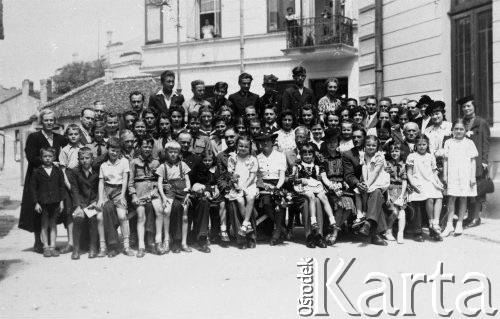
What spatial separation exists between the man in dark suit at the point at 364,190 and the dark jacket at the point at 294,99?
1.63 meters

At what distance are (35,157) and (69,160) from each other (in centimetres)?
45

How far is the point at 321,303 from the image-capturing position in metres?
5.17

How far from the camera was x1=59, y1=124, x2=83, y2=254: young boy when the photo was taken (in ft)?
25.6

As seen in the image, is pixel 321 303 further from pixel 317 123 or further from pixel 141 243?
pixel 317 123

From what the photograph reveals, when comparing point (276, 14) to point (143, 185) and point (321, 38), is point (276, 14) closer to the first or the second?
point (321, 38)

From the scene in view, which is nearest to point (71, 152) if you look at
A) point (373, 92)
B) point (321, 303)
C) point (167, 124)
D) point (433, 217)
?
point (167, 124)

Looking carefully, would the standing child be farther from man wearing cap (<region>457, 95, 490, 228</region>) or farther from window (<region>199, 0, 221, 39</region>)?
window (<region>199, 0, 221, 39</region>)

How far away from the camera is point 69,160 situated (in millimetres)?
7969

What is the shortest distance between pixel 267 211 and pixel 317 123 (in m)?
1.83

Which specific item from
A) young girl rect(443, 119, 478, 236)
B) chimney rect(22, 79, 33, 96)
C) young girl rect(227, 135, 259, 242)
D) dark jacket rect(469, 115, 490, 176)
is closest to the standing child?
young girl rect(227, 135, 259, 242)

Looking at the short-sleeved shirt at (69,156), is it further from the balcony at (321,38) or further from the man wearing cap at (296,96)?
the balcony at (321,38)

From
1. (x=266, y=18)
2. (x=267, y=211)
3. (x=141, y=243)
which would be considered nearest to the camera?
(x=141, y=243)

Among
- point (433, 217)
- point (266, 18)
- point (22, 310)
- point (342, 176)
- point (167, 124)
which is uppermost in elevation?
point (266, 18)

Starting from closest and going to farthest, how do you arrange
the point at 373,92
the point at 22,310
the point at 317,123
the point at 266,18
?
the point at 22,310 → the point at 317,123 → the point at 373,92 → the point at 266,18
